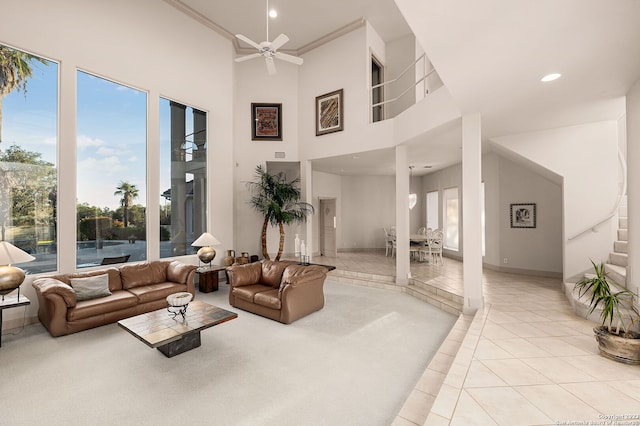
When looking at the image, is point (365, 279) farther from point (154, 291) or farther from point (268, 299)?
point (154, 291)

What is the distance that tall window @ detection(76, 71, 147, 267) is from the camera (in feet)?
15.7

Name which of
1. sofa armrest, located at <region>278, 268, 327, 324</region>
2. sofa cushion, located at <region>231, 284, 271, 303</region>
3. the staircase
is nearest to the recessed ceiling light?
the staircase

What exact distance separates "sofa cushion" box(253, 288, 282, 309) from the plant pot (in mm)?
3592

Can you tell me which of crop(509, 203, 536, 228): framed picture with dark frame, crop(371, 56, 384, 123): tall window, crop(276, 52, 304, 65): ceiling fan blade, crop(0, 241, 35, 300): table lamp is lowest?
crop(0, 241, 35, 300): table lamp

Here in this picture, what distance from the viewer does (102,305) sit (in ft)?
12.7

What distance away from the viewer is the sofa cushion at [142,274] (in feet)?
15.4

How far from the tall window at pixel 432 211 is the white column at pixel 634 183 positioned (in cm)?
626

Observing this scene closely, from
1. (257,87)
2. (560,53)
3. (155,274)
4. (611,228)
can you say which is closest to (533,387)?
(560,53)

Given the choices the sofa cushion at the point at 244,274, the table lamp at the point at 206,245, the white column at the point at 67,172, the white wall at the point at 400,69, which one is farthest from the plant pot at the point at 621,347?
the white column at the point at 67,172

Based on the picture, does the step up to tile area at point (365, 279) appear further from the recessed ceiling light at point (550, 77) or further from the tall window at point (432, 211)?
the tall window at point (432, 211)

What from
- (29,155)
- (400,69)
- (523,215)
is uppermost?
(400,69)

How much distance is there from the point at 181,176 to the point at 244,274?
2.95 metres

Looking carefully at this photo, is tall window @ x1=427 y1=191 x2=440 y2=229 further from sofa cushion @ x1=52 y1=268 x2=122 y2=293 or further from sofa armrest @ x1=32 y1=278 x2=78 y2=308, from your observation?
sofa armrest @ x1=32 y1=278 x2=78 y2=308

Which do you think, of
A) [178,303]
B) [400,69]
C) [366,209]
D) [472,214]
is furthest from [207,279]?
[400,69]
